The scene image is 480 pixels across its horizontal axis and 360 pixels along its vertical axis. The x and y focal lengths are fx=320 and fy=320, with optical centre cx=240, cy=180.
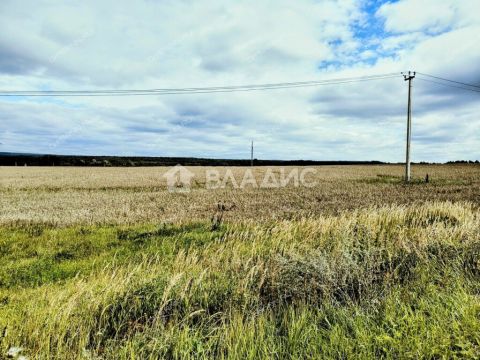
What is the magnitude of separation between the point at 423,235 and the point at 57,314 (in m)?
7.84

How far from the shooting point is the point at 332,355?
3.49 meters

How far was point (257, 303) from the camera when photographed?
16.2ft

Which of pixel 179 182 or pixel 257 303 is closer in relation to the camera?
pixel 257 303

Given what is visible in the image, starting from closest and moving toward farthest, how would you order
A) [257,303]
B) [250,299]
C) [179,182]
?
[257,303], [250,299], [179,182]

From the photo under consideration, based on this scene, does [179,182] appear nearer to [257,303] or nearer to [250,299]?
[250,299]

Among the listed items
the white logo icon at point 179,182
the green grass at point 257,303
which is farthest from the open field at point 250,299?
the white logo icon at point 179,182

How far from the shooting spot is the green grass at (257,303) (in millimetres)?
3682

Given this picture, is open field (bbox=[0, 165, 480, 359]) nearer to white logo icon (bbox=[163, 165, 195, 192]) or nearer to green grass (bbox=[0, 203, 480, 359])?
green grass (bbox=[0, 203, 480, 359])

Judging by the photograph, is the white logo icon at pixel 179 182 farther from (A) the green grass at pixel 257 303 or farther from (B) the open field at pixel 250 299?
(A) the green grass at pixel 257 303

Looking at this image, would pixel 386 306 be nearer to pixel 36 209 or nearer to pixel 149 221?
pixel 149 221

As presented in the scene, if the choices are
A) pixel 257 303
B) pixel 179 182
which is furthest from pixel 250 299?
pixel 179 182

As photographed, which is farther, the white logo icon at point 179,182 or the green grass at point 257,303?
the white logo icon at point 179,182

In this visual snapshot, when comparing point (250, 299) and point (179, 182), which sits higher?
point (179, 182)

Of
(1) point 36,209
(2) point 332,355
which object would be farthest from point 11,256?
(1) point 36,209
